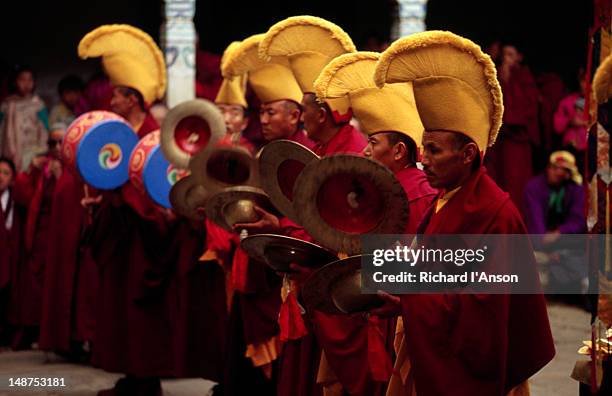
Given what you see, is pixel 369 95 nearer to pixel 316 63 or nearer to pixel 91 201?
pixel 316 63

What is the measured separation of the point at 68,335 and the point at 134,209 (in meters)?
1.78

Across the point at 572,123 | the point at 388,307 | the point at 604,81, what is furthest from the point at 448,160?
the point at 572,123

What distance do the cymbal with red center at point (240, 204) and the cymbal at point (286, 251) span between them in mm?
549

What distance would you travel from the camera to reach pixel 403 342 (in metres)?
3.93

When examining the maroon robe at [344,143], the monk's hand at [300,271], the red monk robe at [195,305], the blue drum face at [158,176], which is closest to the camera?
the monk's hand at [300,271]

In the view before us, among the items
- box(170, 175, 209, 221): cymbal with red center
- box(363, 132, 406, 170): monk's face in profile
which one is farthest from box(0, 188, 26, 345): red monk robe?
Result: box(363, 132, 406, 170): monk's face in profile

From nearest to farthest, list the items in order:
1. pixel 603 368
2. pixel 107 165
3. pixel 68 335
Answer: pixel 603 368 → pixel 107 165 → pixel 68 335

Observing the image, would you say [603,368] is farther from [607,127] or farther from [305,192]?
[305,192]

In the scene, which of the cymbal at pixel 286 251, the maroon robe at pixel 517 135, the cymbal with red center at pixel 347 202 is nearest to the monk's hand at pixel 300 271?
the cymbal at pixel 286 251

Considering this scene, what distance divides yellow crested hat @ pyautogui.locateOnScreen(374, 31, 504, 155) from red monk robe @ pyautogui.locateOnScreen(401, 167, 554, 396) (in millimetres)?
221

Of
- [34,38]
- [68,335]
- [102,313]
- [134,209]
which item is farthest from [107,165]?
[34,38]

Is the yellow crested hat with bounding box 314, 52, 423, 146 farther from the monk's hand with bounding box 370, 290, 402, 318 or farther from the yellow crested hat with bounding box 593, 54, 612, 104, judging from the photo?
the monk's hand with bounding box 370, 290, 402, 318

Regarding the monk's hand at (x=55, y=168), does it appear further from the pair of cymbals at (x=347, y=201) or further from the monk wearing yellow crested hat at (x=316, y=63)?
the pair of cymbals at (x=347, y=201)

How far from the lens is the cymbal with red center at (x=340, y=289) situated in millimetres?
3805
